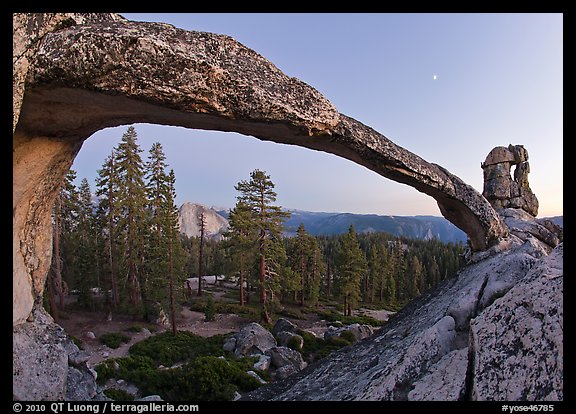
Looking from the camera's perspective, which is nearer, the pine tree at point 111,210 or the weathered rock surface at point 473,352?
the weathered rock surface at point 473,352

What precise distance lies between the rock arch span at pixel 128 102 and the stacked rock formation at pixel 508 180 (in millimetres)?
7942

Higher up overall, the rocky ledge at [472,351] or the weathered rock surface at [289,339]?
the rocky ledge at [472,351]

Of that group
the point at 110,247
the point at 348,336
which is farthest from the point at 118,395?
the point at 110,247

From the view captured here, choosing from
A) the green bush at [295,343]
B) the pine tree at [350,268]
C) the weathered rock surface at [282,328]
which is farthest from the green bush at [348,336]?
the pine tree at [350,268]

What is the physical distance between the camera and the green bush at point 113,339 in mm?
26628

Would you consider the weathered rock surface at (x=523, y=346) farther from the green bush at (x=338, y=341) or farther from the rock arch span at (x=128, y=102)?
the green bush at (x=338, y=341)

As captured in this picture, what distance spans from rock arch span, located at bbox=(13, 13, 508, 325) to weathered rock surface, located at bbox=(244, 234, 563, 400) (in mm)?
3771

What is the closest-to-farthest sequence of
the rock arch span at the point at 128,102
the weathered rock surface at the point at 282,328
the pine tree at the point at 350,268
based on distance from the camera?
1. the rock arch span at the point at 128,102
2. the weathered rock surface at the point at 282,328
3. the pine tree at the point at 350,268

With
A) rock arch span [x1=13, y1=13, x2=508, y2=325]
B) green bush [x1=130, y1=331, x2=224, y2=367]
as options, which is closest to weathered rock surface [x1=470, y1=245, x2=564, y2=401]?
rock arch span [x1=13, y1=13, x2=508, y2=325]

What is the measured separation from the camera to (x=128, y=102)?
6.22 m

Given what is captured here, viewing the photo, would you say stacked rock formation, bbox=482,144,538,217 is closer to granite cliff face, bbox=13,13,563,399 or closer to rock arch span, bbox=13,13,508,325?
granite cliff face, bbox=13,13,563,399

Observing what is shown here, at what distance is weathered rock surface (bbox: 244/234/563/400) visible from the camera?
3.93 meters

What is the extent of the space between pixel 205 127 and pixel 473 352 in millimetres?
7321
